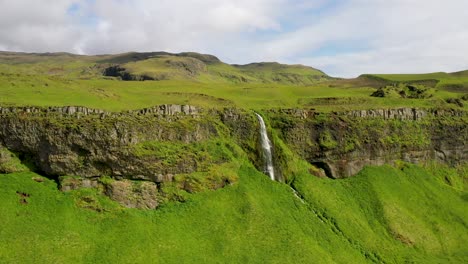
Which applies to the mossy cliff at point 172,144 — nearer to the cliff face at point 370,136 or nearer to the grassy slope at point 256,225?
the cliff face at point 370,136

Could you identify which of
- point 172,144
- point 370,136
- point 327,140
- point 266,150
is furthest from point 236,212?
point 370,136

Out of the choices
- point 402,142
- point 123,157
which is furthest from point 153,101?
point 402,142

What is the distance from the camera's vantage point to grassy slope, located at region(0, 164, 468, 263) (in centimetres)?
4103

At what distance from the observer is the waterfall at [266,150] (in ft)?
190

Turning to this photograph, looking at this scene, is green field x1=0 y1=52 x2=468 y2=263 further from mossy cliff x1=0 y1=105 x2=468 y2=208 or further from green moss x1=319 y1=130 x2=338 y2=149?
mossy cliff x1=0 y1=105 x2=468 y2=208

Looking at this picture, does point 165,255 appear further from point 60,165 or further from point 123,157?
point 60,165

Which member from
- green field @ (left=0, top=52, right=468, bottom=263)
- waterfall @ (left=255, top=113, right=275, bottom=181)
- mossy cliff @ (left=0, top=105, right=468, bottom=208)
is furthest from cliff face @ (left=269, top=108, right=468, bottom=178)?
waterfall @ (left=255, top=113, right=275, bottom=181)

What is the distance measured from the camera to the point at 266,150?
5891 cm

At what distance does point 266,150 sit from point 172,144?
45.6ft

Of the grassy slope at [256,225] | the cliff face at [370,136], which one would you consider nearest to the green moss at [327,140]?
the cliff face at [370,136]

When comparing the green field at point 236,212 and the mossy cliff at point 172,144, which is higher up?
the mossy cliff at point 172,144

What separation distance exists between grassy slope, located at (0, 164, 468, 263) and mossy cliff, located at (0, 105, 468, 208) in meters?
1.85

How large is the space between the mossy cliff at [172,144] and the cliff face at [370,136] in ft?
0.48

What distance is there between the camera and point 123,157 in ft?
154
